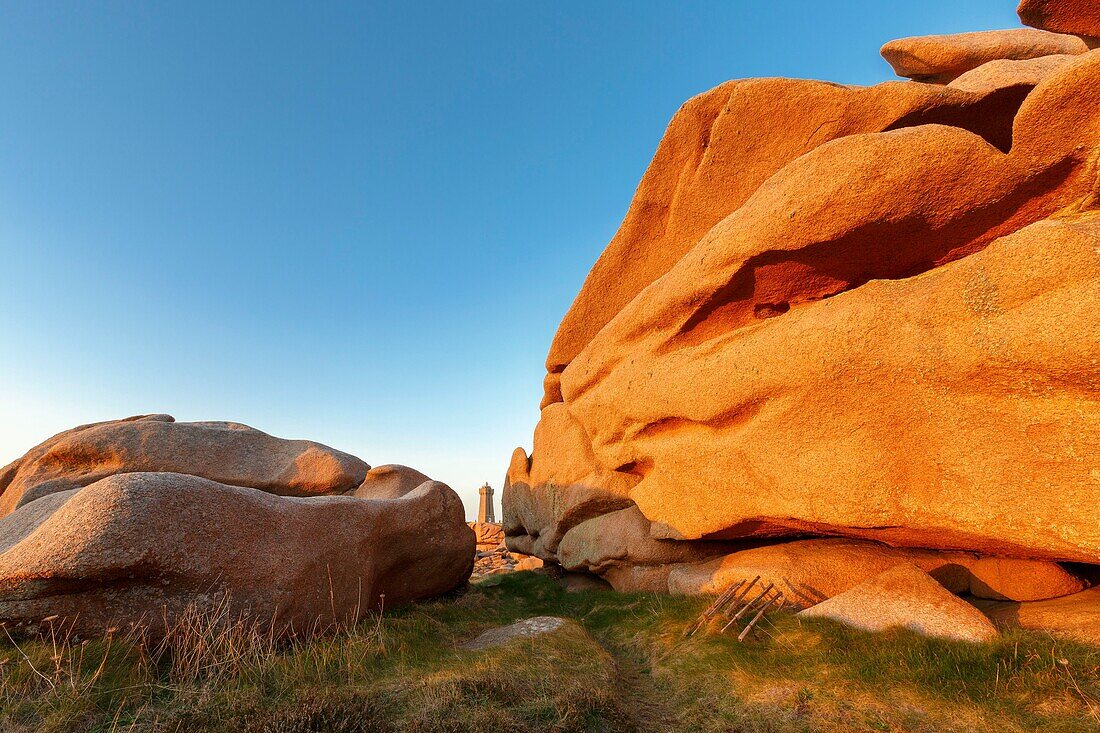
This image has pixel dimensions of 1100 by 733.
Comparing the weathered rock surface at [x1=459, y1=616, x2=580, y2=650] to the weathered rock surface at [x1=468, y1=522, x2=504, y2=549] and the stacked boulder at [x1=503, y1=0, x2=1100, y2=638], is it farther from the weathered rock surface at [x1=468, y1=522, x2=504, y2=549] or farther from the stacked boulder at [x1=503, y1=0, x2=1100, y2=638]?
the weathered rock surface at [x1=468, y1=522, x2=504, y2=549]

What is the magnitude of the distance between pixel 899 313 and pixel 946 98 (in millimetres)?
4890

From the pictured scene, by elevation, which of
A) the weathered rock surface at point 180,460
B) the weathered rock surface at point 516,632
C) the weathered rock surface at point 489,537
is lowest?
the weathered rock surface at point 489,537

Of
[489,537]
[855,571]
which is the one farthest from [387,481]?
[489,537]

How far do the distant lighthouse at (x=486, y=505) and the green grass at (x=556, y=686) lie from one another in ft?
155

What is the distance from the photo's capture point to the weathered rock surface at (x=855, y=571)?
24.3 ft

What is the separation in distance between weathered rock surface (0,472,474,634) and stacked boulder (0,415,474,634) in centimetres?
1

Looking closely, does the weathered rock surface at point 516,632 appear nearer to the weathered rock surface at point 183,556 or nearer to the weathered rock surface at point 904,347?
the weathered rock surface at point 183,556

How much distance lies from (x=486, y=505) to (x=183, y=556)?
159 ft

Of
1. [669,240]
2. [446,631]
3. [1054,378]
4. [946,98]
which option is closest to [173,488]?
[446,631]

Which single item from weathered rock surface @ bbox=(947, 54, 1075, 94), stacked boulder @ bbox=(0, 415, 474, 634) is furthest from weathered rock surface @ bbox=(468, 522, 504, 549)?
weathered rock surface @ bbox=(947, 54, 1075, 94)

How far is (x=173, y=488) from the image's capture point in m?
6.65

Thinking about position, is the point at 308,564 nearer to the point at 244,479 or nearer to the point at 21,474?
the point at 244,479

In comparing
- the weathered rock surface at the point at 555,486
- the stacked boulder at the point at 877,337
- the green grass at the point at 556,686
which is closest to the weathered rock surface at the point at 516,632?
the green grass at the point at 556,686

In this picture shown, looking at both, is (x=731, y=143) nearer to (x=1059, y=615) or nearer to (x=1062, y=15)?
(x=1062, y=15)
